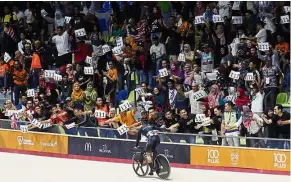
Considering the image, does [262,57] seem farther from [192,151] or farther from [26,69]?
[26,69]

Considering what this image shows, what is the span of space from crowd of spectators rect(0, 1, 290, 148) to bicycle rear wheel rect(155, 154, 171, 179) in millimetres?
1580

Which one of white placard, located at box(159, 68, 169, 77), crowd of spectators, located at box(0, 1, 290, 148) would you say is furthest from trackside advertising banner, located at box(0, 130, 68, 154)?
white placard, located at box(159, 68, 169, 77)

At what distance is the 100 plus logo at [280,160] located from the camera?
86.6 feet

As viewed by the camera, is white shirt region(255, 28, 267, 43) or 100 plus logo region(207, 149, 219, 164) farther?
white shirt region(255, 28, 267, 43)

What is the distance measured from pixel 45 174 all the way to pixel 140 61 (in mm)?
5710

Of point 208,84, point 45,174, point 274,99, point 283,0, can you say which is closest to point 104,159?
point 45,174

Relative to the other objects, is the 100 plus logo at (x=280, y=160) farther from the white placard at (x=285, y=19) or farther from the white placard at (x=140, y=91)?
the white placard at (x=140, y=91)

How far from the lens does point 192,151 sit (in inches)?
1105

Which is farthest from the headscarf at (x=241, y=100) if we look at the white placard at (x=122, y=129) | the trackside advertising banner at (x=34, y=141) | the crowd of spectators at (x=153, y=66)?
the trackside advertising banner at (x=34, y=141)

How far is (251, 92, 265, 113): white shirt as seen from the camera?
1086 inches

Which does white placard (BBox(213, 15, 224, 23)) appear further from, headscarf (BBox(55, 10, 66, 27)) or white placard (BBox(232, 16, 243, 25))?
headscarf (BBox(55, 10, 66, 27))

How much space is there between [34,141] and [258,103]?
340 inches

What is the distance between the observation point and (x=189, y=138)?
91.3ft

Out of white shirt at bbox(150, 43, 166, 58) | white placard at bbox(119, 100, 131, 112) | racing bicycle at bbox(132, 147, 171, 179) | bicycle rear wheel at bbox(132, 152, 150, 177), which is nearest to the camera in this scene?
racing bicycle at bbox(132, 147, 171, 179)
